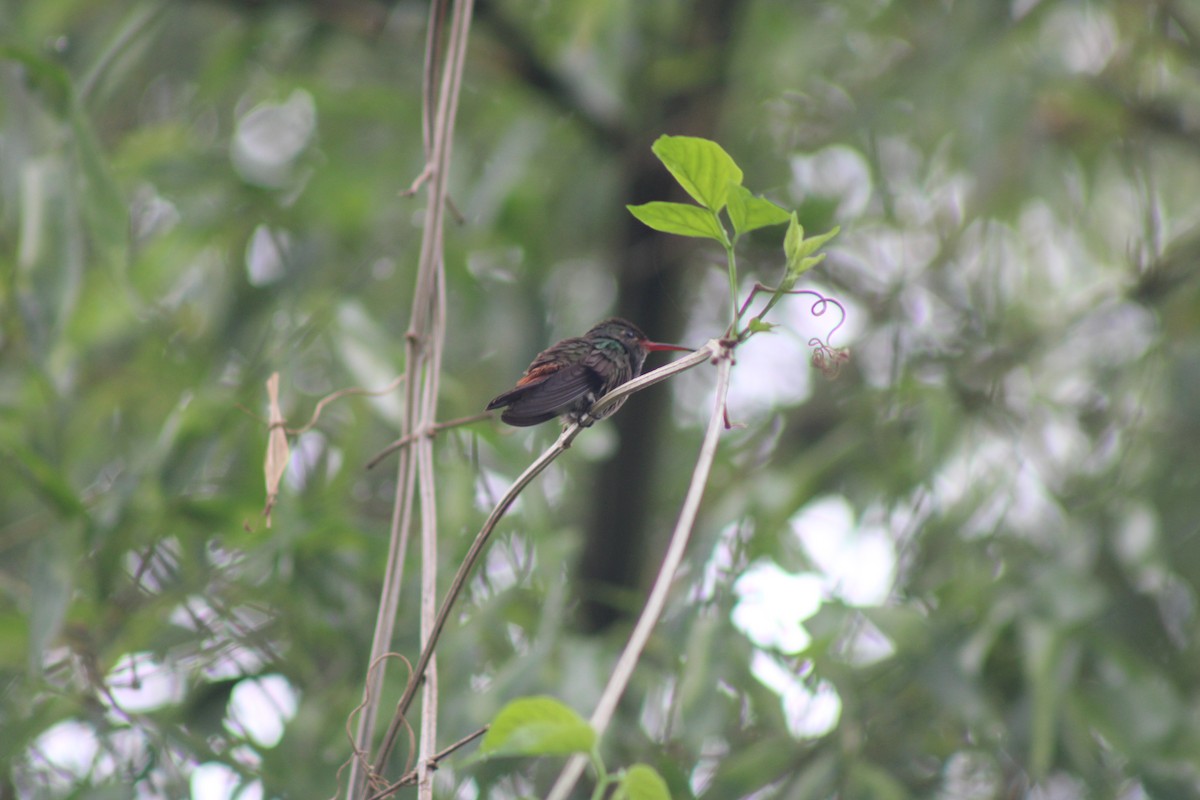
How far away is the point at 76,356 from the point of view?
A: 278 centimetres

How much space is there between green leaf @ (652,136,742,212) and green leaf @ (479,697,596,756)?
0.49 metres

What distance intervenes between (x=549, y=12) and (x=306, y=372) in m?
1.40

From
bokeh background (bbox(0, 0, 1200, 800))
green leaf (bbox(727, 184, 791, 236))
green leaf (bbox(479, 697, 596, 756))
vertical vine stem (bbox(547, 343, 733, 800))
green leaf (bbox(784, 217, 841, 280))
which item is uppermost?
green leaf (bbox(727, 184, 791, 236))

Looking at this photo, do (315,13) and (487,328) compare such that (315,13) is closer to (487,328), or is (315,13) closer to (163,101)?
(487,328)

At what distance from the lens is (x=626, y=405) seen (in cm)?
338

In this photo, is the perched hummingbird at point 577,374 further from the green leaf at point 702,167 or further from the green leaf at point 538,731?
the green leaf at point 538,731

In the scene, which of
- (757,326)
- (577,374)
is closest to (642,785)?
(757,326)

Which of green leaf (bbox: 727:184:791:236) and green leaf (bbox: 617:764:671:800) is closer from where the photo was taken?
green leaf (bbox: 617:764:671:800)

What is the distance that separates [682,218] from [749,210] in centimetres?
7

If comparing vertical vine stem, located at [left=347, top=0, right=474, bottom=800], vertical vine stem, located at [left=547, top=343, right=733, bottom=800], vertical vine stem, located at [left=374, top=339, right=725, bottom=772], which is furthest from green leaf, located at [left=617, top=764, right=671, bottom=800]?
vertical vine stem, located at [left=347, top=0, right=474, bottom=800]

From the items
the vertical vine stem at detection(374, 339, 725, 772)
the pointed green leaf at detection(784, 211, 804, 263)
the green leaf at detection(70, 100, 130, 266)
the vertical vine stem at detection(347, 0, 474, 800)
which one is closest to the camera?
the vertical vine stem at detection(374, 339, 725, 772)

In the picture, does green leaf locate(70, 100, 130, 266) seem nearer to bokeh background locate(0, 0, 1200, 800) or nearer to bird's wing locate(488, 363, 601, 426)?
bokeh background locate(0, 0, 1200, 800)

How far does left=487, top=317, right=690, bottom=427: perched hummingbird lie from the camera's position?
136cm

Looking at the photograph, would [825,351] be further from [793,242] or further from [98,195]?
[98,195]
